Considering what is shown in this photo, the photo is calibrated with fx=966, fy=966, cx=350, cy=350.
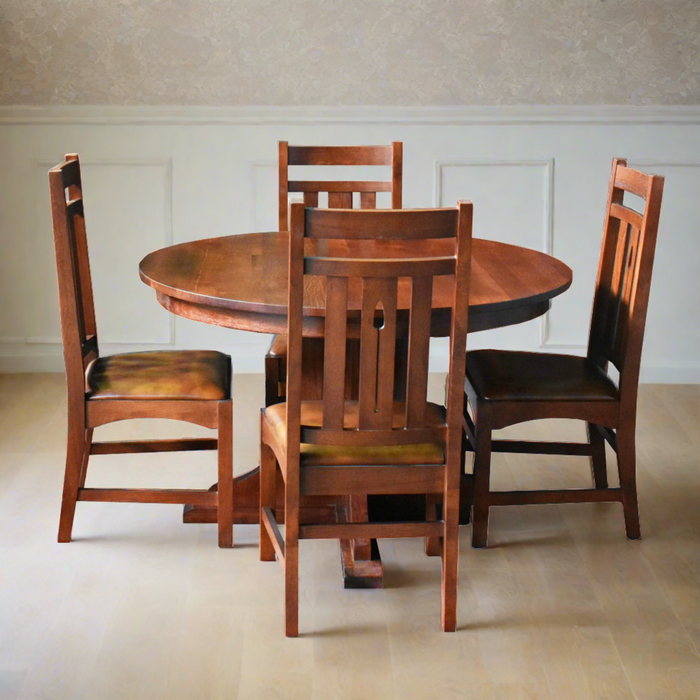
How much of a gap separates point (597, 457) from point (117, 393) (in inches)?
54.4

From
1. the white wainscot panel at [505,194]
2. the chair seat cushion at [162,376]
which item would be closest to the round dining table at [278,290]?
the chair seat cushion at [162,376]

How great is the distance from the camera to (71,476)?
250 centimetres

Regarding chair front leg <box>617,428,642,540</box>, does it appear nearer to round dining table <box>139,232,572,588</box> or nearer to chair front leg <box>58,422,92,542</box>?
round dining table <box>139,232,572,588</box>

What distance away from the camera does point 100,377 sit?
2529 mm

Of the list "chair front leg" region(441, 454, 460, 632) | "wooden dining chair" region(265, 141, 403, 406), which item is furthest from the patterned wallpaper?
"chair front leg" region(441, 454, 460, 632)

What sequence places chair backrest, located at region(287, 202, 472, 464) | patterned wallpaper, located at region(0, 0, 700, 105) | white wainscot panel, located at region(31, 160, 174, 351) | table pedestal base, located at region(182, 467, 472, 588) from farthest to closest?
white wainscot panel, located at region(31, 160, 174, 351), patterned wallpaper, located at region(0, 0, 700, 105), table pedestal base, located at region(182, 467, 472, 588), chair backrest, located at region(287, 202, 472, 464)

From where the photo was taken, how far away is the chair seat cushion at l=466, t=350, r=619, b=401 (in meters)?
2.50

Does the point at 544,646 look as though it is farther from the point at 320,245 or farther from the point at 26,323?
the point at 26,323

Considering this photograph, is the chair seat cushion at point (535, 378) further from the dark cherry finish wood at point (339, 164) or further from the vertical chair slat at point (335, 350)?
the dark cherry finish wood at point (339, 164)

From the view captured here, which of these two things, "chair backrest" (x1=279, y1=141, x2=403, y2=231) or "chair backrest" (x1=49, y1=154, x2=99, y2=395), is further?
"chair backrest" (x1=279, y1=141, x2=403, y2=231)

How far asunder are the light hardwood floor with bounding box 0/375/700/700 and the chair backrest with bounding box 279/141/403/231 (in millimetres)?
970

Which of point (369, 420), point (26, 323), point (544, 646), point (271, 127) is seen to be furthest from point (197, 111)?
point (544, 646)

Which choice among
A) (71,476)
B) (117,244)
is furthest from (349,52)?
(71,476)

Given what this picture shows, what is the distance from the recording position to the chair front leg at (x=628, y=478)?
2553 millimetres
